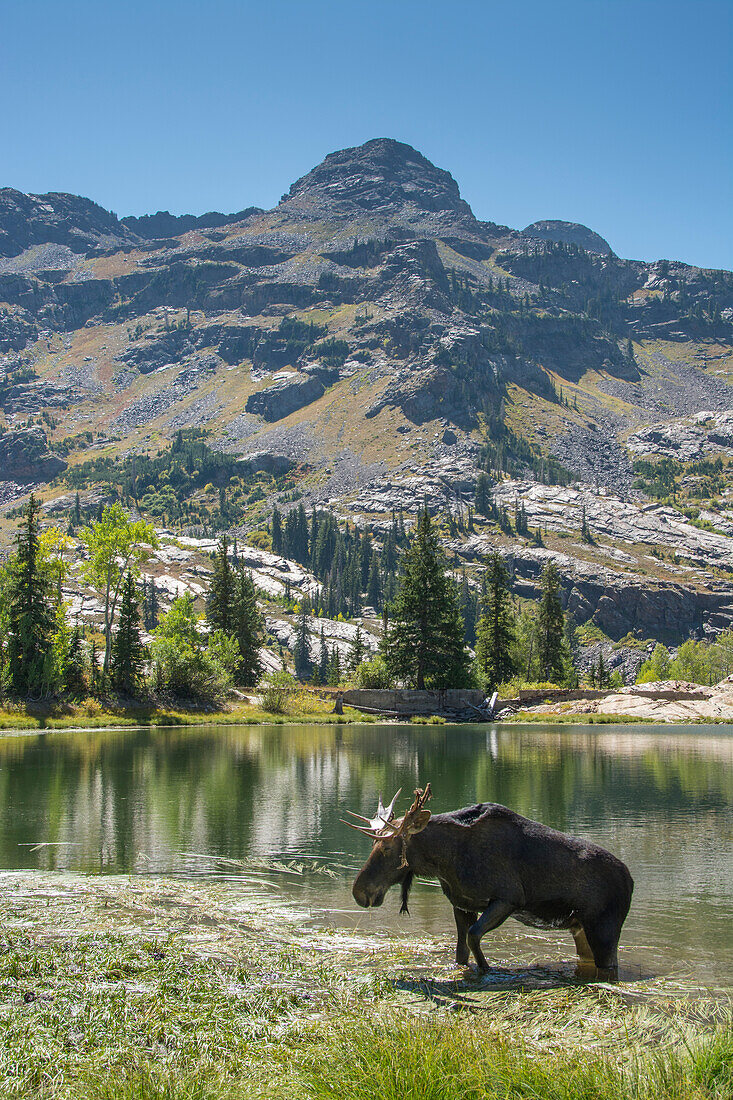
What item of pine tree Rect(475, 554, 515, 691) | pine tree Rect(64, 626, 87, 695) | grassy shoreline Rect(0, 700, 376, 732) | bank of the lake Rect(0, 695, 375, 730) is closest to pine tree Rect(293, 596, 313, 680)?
pine tree Rect(475, 554, 515, 691)

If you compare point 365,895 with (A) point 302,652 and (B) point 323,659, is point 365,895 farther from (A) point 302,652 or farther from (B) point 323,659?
(A) point 302,652

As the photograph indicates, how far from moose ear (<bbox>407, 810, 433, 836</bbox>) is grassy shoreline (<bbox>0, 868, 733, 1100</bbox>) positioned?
1.50 metres

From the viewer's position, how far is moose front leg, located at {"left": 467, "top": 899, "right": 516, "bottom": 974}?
9016mm

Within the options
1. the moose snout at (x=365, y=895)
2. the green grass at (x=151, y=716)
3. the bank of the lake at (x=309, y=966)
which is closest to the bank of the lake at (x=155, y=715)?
the green grass at (x=151, y=716)

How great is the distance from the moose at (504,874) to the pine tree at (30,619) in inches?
1933

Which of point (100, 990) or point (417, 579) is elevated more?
point (417, 579)

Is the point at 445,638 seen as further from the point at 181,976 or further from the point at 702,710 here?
the point at 181,976

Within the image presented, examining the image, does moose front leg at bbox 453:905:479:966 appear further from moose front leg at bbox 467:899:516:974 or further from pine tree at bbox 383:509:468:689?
pine tree at bbox 383:509:468:689

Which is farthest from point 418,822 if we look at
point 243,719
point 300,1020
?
point 243,719

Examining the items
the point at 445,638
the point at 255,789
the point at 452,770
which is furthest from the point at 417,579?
the point at 255,789

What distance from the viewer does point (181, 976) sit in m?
8.28

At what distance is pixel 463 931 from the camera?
9625mm

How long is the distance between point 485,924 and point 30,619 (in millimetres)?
52540

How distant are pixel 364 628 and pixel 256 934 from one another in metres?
178
